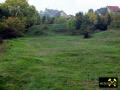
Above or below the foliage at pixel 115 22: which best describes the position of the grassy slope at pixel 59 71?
below

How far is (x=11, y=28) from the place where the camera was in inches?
2104

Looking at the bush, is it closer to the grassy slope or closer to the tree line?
the tree line

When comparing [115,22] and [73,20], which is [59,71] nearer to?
[115,22]

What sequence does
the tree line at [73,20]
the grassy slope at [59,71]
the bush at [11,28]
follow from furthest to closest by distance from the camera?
the tree line at [73,20], the bush at [11,28], the grassy slope at [59,71]

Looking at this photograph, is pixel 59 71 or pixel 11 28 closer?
pixel 59 71

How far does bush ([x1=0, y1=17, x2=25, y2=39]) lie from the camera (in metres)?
51.4

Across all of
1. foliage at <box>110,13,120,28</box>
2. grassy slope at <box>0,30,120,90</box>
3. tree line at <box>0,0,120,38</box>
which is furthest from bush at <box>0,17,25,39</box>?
grassy slope at <box>0,30,120,90</box>

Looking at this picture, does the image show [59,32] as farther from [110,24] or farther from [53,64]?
[53,64]

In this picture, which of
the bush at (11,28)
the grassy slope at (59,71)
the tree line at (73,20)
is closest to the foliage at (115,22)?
the tree line at (73,20)

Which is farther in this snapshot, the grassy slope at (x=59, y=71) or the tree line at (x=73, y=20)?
the tree line at (x=73, y=20)

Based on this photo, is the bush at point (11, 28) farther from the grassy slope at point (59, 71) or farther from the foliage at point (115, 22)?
the grassy slope at point (59, 71)

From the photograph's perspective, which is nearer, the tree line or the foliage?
the foliage

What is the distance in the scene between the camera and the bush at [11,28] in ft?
169

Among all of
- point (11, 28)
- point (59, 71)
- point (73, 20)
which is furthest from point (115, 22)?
point (59, 71)
